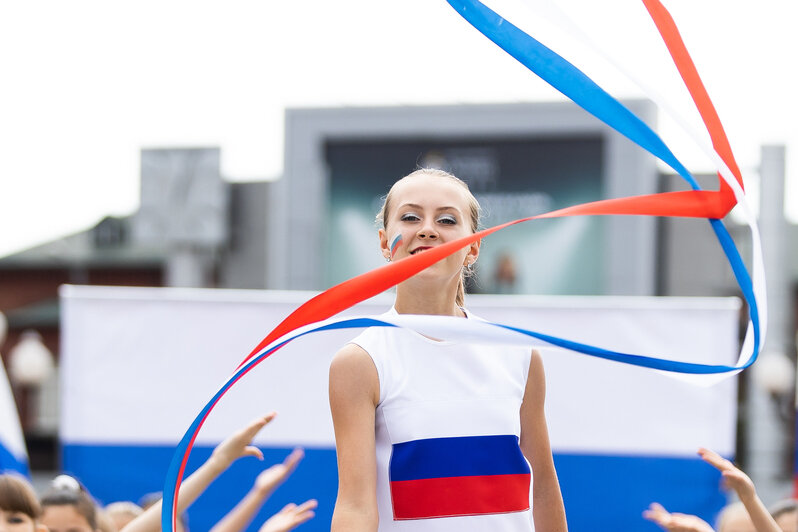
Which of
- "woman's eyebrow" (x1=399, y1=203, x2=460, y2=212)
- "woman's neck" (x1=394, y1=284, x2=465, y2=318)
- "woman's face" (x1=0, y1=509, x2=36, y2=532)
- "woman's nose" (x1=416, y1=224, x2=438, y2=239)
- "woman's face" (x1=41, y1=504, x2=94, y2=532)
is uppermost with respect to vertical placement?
"woman's eyebrow" (x1=399, y1=203, x2=460, y2=212)

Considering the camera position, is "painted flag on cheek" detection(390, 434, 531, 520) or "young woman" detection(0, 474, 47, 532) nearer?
"painted flag on cheek" detection(390, 434, 531, 520)

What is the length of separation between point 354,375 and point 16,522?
1984 millimetres

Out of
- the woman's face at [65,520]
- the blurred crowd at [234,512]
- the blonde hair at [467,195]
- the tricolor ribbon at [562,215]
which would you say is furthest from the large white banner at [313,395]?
the tricolor ribbon at [562,215]

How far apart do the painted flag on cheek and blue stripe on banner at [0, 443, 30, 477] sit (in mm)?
3490

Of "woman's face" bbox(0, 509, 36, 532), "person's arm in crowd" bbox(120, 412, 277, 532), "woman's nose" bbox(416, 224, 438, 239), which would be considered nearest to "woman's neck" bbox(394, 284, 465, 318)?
"woman's nose" bbox(416, 224, 438, 239)

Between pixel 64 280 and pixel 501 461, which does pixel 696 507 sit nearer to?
pixel 501 461

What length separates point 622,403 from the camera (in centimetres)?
462

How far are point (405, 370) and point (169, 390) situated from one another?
10.8 ft

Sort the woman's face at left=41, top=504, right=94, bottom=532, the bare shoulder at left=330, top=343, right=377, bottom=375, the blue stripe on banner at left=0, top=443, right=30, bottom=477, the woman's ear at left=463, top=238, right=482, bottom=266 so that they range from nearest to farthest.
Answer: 1. the bare shoulder at left=330, top=343, right=377, bottom=375
2. the woman's ear at left=463, top=238, right=482, bottom=266
3. the woman's face at left=41, top=504, right=94, bottom=532
4. the blue stripe on banner at left=0, top=443, right=30, bottom=477

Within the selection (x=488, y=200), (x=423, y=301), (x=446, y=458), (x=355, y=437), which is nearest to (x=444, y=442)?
(x=446, y=458)

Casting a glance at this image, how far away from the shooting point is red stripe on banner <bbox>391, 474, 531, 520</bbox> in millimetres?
1706

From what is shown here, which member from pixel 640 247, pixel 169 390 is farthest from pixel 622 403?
pixel 640 247

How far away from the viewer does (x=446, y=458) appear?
5.63 ft

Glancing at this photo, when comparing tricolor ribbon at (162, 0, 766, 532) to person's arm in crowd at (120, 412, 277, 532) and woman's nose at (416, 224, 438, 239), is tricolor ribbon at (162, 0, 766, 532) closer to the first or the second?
woman's nose at (416, 224, 438, 239)
